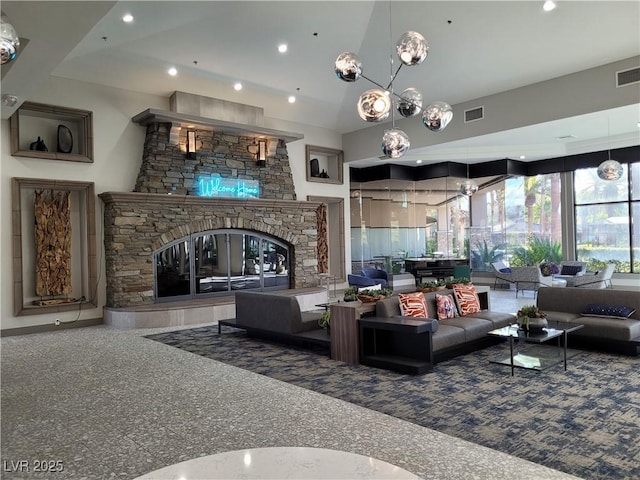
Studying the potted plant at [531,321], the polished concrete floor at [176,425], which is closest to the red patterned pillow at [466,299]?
the potted plant at [531,321]

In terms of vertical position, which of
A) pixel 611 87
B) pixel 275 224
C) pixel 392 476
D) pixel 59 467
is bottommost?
pixel 59 467

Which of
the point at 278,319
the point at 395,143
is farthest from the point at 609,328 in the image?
the point at 278,319

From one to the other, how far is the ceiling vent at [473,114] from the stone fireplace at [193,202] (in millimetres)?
3721

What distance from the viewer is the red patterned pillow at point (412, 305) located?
5812 millimetres

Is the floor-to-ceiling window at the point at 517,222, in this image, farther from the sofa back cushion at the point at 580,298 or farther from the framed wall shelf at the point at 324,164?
the sofa back cushion at the point at 580,298

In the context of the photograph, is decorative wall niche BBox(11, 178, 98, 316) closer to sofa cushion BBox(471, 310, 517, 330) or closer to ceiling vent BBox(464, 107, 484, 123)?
sofa cushion BBox(471, 310, 517, 330)

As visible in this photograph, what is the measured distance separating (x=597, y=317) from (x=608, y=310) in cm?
16

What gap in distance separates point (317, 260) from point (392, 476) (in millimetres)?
10627

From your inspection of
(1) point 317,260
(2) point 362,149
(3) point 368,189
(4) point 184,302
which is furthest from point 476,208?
(4) point 184,302

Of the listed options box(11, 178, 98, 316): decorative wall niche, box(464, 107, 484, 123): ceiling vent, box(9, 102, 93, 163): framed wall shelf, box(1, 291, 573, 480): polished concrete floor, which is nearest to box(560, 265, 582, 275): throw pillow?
box(464, 107, 484, 123): ceiling vent

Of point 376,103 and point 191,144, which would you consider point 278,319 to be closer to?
point 376,103

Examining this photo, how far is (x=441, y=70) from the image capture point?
898 centimetres

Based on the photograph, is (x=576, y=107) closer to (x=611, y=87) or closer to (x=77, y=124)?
(x=611, y=87)

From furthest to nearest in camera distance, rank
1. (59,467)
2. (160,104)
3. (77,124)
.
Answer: (160,104) < (77,124) < (59,467)
